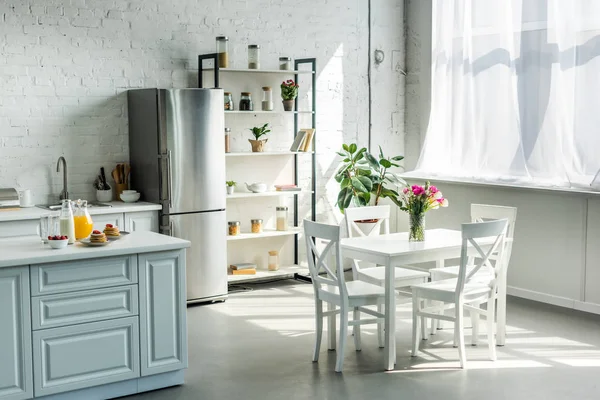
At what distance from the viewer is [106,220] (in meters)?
5.85

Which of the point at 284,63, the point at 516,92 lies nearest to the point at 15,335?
the point at 284,63

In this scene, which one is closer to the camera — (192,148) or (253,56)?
(192,148)

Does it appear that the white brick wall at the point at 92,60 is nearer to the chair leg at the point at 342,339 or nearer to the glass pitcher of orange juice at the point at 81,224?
the glass pitcher of orange juice at the point at 81,224

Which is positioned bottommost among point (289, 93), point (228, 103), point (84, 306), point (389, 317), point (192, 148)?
point (389, 317)

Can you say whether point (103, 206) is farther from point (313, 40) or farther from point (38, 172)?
point (313, 40)

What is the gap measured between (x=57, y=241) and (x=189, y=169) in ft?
7.59

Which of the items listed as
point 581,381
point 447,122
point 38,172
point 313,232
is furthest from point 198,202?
point 581,381

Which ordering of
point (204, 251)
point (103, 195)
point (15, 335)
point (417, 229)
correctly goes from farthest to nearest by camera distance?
point (204, 251), point (103, 195), point (417, 229), point (15, 335)

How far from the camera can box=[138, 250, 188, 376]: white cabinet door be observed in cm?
413

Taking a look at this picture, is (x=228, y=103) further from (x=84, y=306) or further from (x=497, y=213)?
(x=84, y=306)

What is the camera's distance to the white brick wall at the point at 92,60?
5.91 metres

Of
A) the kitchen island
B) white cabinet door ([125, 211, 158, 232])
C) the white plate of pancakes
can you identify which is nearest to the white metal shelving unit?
white cabinet door ([125, 211, 158, 232])

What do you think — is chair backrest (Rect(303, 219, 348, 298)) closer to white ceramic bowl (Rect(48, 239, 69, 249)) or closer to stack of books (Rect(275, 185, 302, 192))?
white ceramic bowl (Rect(48, 239, 69, 249))

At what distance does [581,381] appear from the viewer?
4.41 m
